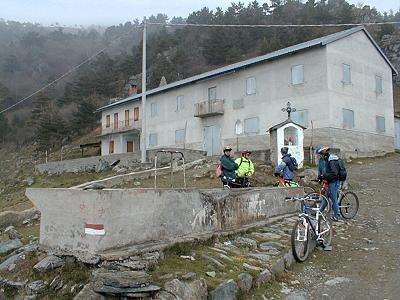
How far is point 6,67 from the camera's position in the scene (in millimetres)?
85500

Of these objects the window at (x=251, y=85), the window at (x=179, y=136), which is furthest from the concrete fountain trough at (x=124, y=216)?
the window at (x=179, y=136)

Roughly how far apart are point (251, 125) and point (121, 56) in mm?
57261

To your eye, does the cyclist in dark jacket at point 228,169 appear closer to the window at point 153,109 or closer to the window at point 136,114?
the window at point 153,109

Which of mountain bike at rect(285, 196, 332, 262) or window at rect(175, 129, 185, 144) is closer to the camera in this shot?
mountain bike at rect(285, 196, 332, 262)

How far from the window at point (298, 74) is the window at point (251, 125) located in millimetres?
3894

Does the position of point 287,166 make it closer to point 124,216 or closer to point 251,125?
point 124,216

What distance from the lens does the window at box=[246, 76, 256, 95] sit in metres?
29.8

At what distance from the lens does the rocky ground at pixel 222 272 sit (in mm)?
4730

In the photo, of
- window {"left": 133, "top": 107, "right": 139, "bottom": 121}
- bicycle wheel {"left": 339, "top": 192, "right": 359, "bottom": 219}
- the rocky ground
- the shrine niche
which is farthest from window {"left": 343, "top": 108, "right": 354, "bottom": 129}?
window {"left": 133, "top": 107, "right": 139, "bottom": 121}

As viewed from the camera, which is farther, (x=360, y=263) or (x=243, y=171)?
(x=243, y=171)

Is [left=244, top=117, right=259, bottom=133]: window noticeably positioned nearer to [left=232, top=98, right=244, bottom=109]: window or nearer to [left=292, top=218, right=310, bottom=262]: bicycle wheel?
[left=232, top=98, right=244, bottom=109]: window

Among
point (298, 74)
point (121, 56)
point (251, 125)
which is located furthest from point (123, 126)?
→ point (121, 56)

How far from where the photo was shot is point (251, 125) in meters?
29.6

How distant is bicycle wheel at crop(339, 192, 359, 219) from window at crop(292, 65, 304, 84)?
56.6 feet
